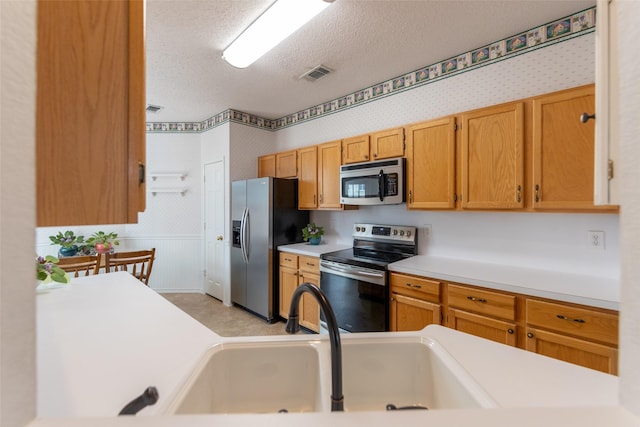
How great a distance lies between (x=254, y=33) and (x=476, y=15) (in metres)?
1.58

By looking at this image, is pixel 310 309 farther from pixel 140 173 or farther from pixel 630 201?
pixel 630 201

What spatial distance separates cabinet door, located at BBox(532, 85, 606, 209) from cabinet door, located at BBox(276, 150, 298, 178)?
2.42 meters

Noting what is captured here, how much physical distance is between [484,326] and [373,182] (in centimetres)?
144

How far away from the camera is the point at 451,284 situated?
197cm

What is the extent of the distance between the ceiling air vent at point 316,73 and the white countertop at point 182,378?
2.40 meters

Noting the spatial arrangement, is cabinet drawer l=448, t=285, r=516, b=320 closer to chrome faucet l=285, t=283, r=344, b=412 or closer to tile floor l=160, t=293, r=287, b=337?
chrome faucet l=285, t=283, r=344, b=412

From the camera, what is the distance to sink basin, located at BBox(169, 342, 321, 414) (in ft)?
3.03

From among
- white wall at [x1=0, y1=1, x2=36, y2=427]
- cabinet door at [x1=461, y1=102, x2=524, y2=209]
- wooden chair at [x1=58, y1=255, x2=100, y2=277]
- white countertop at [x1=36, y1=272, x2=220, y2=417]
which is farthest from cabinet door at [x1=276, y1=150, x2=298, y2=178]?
white wall at [x1=0, y1=1, x2=36, y2=427]

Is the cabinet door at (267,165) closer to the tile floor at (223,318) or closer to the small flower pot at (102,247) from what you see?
the tile floor at (223,318)

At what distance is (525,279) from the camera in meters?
1.83

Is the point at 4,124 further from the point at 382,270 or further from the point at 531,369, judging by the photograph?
the point at 382,270

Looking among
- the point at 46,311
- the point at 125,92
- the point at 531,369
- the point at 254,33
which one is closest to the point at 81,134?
the point at 125,92

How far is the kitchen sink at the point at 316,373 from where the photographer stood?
92 cm

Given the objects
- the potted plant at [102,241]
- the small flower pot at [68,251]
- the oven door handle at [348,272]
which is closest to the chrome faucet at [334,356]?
the oven door handle at [348,272]
